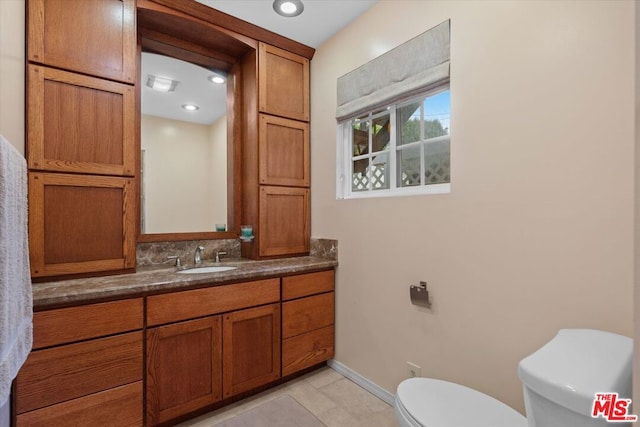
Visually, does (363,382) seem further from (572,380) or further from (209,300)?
(572,380)

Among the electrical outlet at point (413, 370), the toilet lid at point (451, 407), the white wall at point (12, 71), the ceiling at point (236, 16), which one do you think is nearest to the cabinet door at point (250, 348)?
the electrical outlet at point (413, 370)

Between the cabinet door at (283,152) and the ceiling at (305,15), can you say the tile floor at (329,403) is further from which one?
the ceiling at (305,15)

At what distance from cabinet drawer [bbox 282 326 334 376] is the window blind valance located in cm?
163

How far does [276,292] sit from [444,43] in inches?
70.1

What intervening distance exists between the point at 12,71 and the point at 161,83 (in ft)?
2.79

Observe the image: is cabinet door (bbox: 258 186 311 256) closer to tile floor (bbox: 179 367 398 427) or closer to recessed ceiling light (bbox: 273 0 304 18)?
tile floor (bbox: 179 367 398 427)

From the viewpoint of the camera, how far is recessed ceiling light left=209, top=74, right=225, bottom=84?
2453 mm

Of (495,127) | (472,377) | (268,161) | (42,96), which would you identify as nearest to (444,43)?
(495,127)

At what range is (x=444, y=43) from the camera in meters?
1.65

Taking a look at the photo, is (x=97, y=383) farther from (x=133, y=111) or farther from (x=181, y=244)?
(x=133, y=111)

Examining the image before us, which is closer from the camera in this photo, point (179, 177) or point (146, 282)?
point (146, 282)

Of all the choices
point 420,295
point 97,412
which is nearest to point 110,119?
point 97,412

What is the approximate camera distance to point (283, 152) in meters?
2.45

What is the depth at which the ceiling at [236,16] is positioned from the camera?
2041 millimetres
